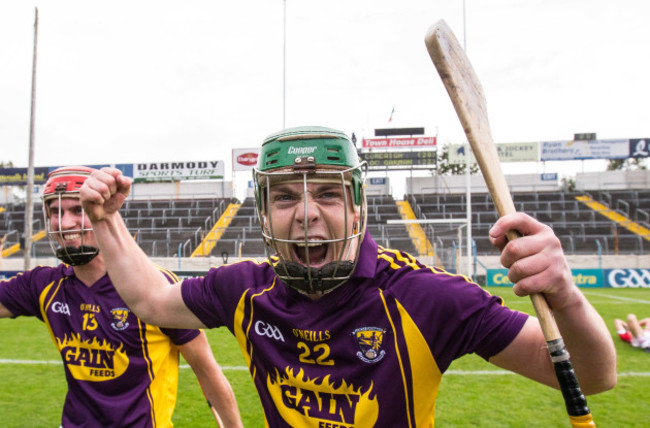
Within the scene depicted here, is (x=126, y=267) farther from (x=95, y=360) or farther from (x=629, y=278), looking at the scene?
(x=629, y=278)

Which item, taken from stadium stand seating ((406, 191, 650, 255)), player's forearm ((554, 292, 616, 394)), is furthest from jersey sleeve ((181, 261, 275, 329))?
stadium stand seating ((406, 191, 650, 255))

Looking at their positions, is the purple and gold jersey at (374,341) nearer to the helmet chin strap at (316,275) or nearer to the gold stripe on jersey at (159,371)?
the helmet chin strap at (316,275)

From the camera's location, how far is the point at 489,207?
3039 cm

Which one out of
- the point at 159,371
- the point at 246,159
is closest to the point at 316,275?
the point at 159,371

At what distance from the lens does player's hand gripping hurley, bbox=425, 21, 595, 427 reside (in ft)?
4.03

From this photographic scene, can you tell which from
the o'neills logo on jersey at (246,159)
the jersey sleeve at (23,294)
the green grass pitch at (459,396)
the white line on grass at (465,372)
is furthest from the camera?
the o'neills logo on jersey at (246,159)

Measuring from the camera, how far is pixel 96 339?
8.57 ft

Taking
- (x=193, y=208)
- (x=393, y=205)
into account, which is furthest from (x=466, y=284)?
(x=193, y=208)

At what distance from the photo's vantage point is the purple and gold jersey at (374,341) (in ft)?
5.38

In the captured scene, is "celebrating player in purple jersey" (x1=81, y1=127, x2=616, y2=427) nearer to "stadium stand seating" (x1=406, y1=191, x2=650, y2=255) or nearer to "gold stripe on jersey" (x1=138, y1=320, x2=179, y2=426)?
"gold stripe on jersey" (x1=138, y1=320, x2=179, y2=426)

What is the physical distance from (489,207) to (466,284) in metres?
30.5

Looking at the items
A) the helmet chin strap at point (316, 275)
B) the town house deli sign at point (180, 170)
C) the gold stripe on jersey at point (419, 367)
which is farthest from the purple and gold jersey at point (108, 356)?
the town house deli sign at point (180, 170)

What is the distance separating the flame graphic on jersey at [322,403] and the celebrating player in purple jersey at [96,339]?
117cm

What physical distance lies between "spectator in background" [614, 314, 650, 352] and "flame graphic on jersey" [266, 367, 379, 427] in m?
7.75
